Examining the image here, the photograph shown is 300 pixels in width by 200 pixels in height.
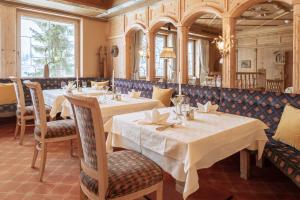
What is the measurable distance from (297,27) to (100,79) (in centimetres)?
500

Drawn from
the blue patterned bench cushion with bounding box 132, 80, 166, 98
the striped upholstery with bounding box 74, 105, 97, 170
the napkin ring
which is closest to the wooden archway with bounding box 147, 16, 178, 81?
the blue patterned bench cushion with bounding box 132, 80, 166, 98

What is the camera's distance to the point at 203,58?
1086cm

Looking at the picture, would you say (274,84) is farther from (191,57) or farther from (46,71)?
(46,71)

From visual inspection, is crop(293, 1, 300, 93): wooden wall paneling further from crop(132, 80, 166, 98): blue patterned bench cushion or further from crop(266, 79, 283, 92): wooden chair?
crop(266, 79, 283, 92): wooden chair

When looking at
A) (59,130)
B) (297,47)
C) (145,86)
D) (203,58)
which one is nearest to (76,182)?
(59,130)

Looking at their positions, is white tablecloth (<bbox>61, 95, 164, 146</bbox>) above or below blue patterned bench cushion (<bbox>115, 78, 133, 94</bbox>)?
below

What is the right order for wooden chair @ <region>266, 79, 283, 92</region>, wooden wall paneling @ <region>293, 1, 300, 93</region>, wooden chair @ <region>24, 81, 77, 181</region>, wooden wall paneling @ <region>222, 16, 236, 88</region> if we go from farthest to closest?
wooden chair @ <region>266, 79, 283, 92</region>, wooden wall paneling @ <region>222, 16, 236, 88</region>, wooden wall paneling @ <region>293, 1, 300, 93</region>, wooden chair @ <region>24, 81, 77, 181</region>

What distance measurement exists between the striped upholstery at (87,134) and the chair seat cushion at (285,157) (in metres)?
1.61

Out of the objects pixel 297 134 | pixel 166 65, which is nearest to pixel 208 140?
pixel 297 134

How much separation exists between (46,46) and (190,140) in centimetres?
586

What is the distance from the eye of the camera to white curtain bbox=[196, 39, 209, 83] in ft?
35.3

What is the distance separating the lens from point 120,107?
312 cm

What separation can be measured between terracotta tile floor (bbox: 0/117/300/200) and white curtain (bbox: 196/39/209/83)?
7.91 meters

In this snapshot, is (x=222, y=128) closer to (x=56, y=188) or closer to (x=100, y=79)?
(x=56, y=188)
